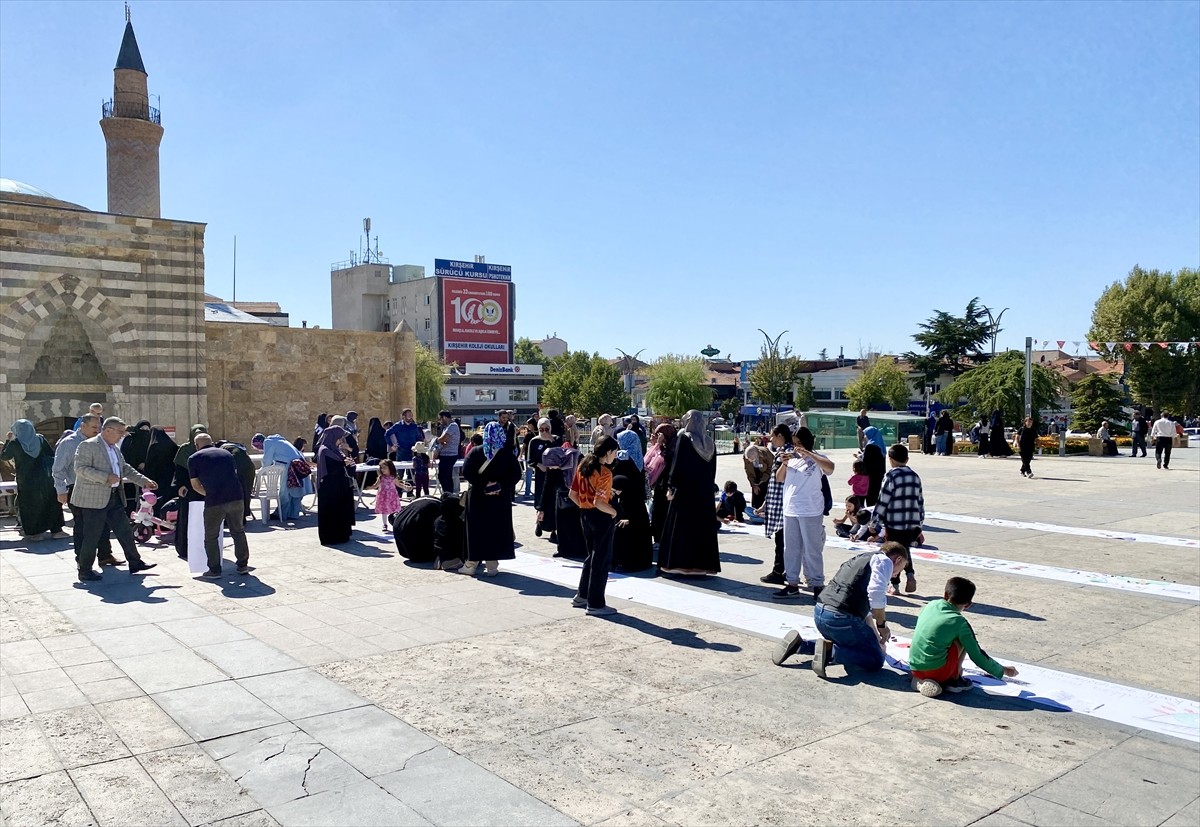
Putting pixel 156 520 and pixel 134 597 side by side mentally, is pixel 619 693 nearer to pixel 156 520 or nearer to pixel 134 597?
pixel 134 597

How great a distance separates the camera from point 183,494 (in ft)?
36.0

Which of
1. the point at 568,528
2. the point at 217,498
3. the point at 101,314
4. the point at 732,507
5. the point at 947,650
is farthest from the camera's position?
the point at 101,314

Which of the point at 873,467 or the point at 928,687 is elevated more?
the point at 873,467

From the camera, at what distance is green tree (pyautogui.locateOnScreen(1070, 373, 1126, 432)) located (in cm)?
3766

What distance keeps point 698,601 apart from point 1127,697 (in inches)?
144

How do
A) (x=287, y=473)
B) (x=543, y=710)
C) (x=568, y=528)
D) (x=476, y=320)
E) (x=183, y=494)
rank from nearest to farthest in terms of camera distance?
(x=543, y=710) < (x=568, y=528) < (x=183, y=494) < (x=287, y=473) < (x=476, y=320)

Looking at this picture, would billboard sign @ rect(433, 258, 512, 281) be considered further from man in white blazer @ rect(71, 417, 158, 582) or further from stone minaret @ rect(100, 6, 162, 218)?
man in white blazer @ rect(71, 417, 158, 582)

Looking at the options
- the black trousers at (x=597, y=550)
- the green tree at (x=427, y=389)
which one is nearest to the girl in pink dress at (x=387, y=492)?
the black trousers at (x=597, y=550)

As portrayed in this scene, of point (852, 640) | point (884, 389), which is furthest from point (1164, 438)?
point (884, 389)

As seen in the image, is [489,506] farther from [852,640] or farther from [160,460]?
[160,460]

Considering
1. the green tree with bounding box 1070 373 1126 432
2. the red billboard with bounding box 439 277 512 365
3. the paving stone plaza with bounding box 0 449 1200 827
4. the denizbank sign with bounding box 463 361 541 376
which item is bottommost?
the paving stone plaza with bounding box 0 449 1200 827

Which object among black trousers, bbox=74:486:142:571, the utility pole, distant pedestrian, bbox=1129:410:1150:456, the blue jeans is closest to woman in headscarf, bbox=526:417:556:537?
black trousers, bbox=74:486:142:571

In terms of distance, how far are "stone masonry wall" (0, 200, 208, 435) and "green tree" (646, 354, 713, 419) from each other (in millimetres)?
55428

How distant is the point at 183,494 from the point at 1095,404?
37.8 m
